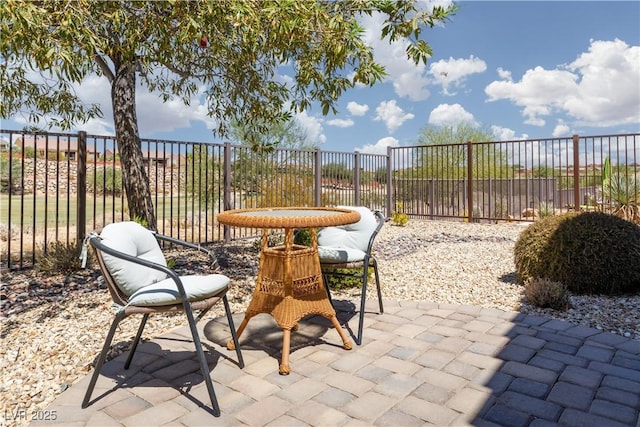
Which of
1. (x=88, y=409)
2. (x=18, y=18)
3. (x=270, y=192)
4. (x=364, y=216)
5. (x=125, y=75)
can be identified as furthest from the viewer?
(x=270, y=192)

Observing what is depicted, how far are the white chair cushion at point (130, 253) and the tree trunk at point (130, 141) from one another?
246cm

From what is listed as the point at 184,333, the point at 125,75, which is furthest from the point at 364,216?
the point at 125,75

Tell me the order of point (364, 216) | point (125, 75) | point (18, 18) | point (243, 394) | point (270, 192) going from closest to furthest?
point (243, 394)
point (18, 18)
point (364, 216)
point (125, 75)
point (270, 192)

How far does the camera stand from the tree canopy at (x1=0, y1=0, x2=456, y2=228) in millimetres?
2543

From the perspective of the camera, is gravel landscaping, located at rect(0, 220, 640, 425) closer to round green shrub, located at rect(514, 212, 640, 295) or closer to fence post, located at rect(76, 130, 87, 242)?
round green shrub, located at rect(514, 212, 640, 295)

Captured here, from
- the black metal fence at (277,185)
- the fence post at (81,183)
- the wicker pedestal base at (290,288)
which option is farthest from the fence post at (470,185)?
the fence post at (81,183)

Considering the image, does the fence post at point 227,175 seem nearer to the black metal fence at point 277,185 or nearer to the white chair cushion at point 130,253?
the black metal fence at point 277,185

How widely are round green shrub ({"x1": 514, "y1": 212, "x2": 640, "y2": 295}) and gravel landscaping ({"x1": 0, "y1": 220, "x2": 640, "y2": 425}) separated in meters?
0.14

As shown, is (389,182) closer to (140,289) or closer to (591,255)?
(591,255)

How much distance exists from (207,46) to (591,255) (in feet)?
13.0

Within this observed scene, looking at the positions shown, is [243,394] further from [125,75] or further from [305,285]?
[125,75]

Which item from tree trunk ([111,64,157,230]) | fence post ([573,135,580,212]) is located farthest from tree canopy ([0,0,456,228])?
fence post ([573,135,580,212])

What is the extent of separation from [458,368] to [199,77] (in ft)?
16.2

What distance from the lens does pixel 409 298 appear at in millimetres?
3387
